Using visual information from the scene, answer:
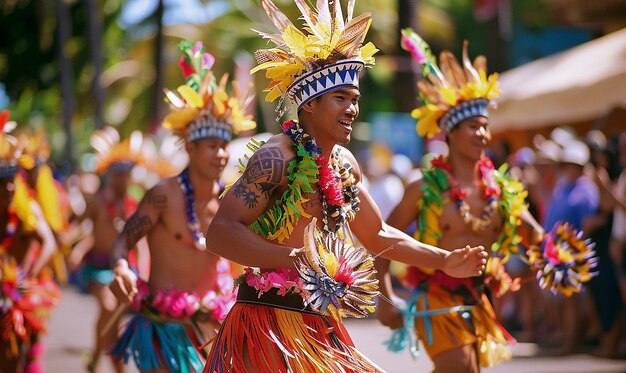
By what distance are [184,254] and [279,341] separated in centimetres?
230

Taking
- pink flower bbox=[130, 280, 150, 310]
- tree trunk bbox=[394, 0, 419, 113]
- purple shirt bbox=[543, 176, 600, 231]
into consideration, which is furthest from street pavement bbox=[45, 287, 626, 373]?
tree trunk bbox=[394, 0, 419, 113]

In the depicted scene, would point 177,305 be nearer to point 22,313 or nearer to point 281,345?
point 22,313

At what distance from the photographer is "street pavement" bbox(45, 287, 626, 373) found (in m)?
10.0

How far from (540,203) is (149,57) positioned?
33820 millimetres

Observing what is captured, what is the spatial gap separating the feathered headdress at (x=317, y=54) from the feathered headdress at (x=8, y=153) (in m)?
A: 3.95

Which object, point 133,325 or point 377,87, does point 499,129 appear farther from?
point 377,87

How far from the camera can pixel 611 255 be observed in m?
10.8

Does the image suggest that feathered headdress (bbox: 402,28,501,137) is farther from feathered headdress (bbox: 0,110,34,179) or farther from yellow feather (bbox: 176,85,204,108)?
feathered headdress (bbox: 0,110,34,179)

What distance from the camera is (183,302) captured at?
21.9 feet

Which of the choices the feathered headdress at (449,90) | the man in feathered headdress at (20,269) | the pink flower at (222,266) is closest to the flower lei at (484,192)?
the feathered headdress at (449,90)

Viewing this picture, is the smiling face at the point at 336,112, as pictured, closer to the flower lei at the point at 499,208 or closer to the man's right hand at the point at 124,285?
the man's right hand at the point at 124,285

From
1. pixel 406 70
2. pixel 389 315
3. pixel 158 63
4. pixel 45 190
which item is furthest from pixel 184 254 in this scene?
pixel 158 63

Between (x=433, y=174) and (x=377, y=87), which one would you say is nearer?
(x=433, y=174)

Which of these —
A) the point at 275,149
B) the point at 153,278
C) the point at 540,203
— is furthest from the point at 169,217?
the point at 540,203
